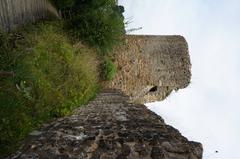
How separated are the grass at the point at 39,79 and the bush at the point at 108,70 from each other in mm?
1321

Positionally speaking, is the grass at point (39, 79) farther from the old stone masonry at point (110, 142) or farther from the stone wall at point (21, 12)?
the old stone masonry at point (110, 142)

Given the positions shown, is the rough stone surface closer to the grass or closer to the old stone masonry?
the grass

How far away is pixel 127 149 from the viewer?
510cm

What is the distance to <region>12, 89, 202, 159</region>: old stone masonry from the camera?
→ 499cm

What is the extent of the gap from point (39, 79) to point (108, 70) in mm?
5604

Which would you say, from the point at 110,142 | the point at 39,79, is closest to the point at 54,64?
the point at 39,79

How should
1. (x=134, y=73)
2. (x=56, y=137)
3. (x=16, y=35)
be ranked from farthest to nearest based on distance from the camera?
1. (x=134, y=73)
2. (x=16, y=35)
3. (x=56, y=137)

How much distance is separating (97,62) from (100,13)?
1.31 metres

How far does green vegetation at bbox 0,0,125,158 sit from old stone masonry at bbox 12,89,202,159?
1.61ft

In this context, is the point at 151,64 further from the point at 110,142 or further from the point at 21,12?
the point at 110,142

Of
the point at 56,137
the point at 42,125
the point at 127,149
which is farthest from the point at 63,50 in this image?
the point at 127,149

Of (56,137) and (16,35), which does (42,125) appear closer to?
(56,137)

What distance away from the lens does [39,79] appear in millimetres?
8188

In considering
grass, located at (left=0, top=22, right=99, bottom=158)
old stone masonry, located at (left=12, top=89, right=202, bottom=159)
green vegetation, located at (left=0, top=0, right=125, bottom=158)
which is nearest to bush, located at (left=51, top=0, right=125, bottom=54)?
green vegetation, located at (left=0, top=0, right=125, bottom=158)
